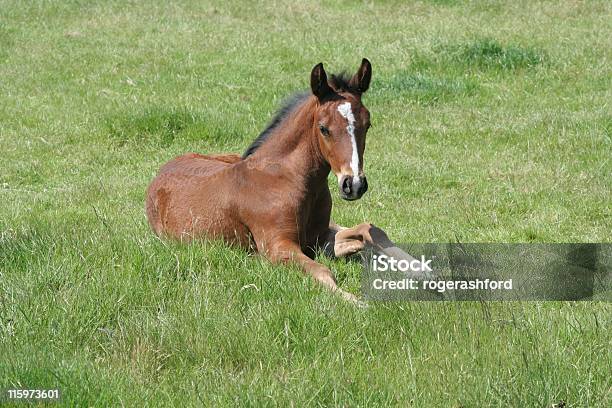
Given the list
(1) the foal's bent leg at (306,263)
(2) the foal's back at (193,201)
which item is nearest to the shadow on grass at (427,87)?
(2) the foal's back at (193,201)

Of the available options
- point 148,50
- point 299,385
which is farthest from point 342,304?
Result: point 148,50

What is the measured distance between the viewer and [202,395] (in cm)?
442

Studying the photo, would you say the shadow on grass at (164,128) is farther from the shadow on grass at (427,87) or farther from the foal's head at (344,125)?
the foal's head at (344,125)

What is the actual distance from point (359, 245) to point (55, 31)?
41.2 ft

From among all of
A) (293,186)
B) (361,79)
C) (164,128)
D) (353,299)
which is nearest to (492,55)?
(164,128)

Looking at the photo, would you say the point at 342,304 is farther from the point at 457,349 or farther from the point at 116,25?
the point at 116,25

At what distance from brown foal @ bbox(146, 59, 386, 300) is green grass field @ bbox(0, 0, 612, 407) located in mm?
308

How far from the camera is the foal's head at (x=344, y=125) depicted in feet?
20.9

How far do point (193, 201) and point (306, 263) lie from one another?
Result: 152cm

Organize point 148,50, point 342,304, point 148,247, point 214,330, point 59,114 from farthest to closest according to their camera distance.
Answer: point 148,50
point 59,114
point 148,247
point 342,304
point 214,330

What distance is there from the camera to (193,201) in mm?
7559

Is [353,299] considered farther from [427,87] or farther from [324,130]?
[427,87]

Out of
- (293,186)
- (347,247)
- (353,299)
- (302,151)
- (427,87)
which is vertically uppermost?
(302,151)

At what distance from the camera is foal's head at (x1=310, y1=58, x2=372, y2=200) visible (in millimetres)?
6359
